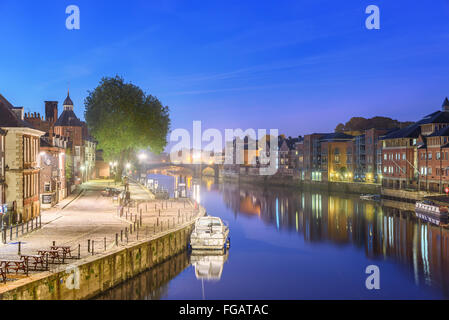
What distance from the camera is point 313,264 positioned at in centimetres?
4050

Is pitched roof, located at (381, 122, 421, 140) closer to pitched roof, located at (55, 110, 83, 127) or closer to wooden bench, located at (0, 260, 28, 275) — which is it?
pitched roof, located at (55, 110, 83, 127)

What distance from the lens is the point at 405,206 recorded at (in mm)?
80938

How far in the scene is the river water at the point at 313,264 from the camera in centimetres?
3181

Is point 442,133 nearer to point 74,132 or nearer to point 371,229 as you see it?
point 371,229

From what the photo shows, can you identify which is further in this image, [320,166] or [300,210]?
[320,166]

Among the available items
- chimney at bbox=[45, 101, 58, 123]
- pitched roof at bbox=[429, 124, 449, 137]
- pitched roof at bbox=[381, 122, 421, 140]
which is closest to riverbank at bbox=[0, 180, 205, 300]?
chimney at bbox=[45, 101, 58, 123]

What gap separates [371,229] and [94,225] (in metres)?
36.7

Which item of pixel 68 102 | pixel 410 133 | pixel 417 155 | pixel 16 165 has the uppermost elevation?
pixel 68 102

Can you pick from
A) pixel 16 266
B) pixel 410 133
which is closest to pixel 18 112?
pixel 16 266

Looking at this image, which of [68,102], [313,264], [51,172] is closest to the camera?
[313,264]
